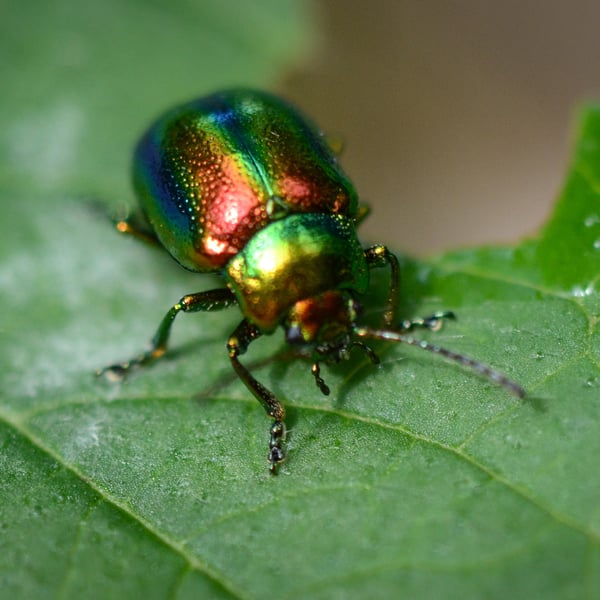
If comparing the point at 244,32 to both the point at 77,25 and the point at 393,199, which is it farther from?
the point at 393,199

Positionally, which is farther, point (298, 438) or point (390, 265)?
point (390, 265)

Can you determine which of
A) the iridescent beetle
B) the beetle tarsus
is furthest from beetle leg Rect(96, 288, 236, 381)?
the beetle tarsus

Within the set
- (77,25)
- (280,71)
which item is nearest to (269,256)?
(280,71)

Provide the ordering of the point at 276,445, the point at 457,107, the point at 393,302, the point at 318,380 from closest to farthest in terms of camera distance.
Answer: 1. the point at 276,445
2. the point at 318,380
3. the point at 393,302
4. the point at 457,107

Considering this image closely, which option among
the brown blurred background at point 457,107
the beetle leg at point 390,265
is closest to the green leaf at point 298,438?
the beetle leg at point 390,265

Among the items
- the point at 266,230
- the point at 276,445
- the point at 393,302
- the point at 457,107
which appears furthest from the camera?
the point at 457,107

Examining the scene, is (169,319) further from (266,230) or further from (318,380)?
(318,380)

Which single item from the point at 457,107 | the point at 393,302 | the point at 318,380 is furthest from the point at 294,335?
the point at 457,107
